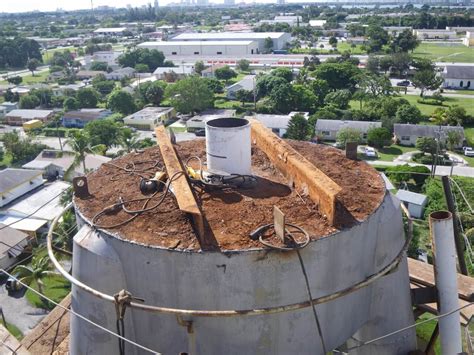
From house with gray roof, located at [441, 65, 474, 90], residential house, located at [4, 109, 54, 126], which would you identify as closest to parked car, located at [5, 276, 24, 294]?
residential house, located at [4, 109, 54, 126]

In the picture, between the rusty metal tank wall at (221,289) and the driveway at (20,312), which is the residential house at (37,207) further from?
the rusty metal tank wall at (221,289)

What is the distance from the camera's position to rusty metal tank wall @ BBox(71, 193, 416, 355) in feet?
20.2

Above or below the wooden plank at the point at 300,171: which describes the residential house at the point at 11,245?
below

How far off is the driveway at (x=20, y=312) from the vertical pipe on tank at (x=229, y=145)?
15.9 metres

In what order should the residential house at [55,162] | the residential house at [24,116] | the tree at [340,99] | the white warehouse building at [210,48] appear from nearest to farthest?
the residential house at [55,162] → the tree at [340,99] → the residential house at [24,116] → the white warehouse building at [210,48]

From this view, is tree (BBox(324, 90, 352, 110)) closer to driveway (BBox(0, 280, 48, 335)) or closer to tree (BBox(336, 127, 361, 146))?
tree (BBox(336, 127, 361, 146))

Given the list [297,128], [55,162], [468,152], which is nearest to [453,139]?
[468,152]

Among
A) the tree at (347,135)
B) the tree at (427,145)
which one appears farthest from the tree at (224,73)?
the tree at (427,145)

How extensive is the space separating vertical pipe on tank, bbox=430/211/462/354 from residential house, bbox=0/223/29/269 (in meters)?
23.3

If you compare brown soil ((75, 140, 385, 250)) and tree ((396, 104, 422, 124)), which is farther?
tree ((396, 104, 422, 124))

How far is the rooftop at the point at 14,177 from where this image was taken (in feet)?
104

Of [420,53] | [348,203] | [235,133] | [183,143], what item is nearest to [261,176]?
[235,133]

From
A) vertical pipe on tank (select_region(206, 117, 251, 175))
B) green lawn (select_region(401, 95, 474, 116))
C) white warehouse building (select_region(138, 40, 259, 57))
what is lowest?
green lawn (select_region(401, 95, 474, 116))

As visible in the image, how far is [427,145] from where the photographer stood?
124 ft
